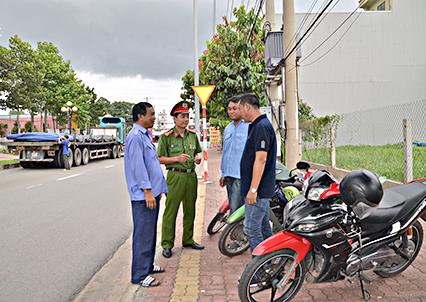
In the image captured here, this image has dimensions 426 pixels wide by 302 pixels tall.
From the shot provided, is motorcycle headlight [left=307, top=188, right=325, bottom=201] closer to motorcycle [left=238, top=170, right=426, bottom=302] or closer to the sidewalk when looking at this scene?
motorcycle [left=238, top=170, right=426, bottom=302]

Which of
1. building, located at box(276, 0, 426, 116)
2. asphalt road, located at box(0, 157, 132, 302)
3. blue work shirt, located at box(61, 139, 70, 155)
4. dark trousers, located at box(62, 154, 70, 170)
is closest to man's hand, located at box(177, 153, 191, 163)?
asphalt road, located at box(0, 157, 132, 302)

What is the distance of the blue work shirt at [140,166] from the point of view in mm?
3375

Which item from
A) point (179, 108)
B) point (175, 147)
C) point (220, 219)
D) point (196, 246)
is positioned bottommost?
point (196, 246)

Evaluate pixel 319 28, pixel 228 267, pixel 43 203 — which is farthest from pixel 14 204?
pixel 319 28

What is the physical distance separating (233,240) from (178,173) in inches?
41.2

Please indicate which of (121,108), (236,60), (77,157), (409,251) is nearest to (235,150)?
(409,251)

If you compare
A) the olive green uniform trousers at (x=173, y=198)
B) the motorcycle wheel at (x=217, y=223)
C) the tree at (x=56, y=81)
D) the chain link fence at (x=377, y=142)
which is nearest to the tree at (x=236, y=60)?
the chain link fence at (x=377, y=142)

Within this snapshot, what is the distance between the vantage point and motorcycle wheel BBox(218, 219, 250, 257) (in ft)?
13.5

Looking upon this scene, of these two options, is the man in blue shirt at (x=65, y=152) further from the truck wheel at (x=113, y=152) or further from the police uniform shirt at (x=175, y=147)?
the police uniform shirt at (x=175, y=147)

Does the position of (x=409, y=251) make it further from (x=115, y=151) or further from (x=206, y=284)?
(x=115, y=151)

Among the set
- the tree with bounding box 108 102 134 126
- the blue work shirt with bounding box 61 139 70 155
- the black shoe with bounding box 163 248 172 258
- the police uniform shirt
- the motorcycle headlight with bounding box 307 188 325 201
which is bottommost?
the black shoe with bounding box 163 248 172 258

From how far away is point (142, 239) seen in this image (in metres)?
3.53

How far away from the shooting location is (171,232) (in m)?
4.39

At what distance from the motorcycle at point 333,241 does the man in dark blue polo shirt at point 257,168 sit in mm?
277
